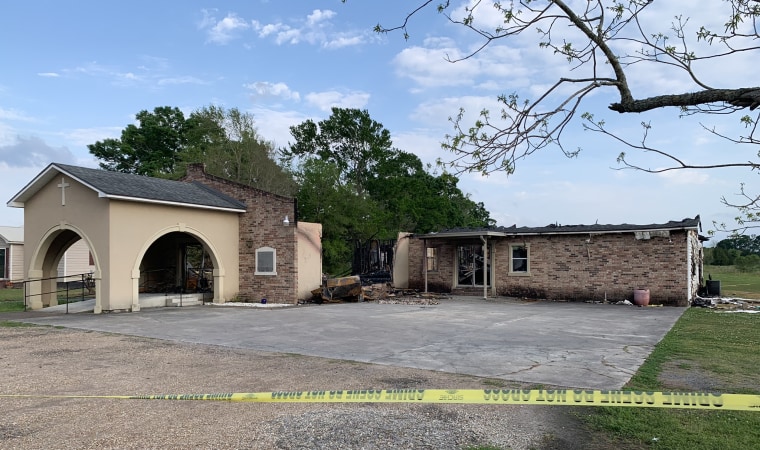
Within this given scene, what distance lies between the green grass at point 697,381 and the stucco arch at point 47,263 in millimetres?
16250

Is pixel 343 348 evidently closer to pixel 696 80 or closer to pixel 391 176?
pixel 696 80

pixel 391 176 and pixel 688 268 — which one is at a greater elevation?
pixel 391 176

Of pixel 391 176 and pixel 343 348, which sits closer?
pixel 343 348

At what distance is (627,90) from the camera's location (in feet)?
12.2

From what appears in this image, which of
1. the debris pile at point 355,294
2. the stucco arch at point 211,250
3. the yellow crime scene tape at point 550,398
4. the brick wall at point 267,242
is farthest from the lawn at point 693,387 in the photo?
the stucco arch at point 211,250

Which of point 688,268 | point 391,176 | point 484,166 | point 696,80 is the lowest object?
point 688,268

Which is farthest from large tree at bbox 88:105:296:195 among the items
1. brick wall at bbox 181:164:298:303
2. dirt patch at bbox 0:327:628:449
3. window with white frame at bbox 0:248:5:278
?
dirt patch at bbox 0:327:628:449

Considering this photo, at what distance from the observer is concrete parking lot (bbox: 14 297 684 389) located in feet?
26.3

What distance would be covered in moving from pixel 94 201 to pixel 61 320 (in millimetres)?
3844

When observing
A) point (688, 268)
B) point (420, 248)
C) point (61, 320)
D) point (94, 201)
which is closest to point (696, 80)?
point (61, 320)

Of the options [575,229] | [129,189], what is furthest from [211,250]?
[575,229]

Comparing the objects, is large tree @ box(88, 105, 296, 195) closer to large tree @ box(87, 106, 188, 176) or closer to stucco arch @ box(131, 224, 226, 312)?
large tree @ box(87, 106, 188, 176)

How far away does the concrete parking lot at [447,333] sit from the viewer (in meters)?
8.02

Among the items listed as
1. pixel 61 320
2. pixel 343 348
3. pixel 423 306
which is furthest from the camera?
pixel 423 306
